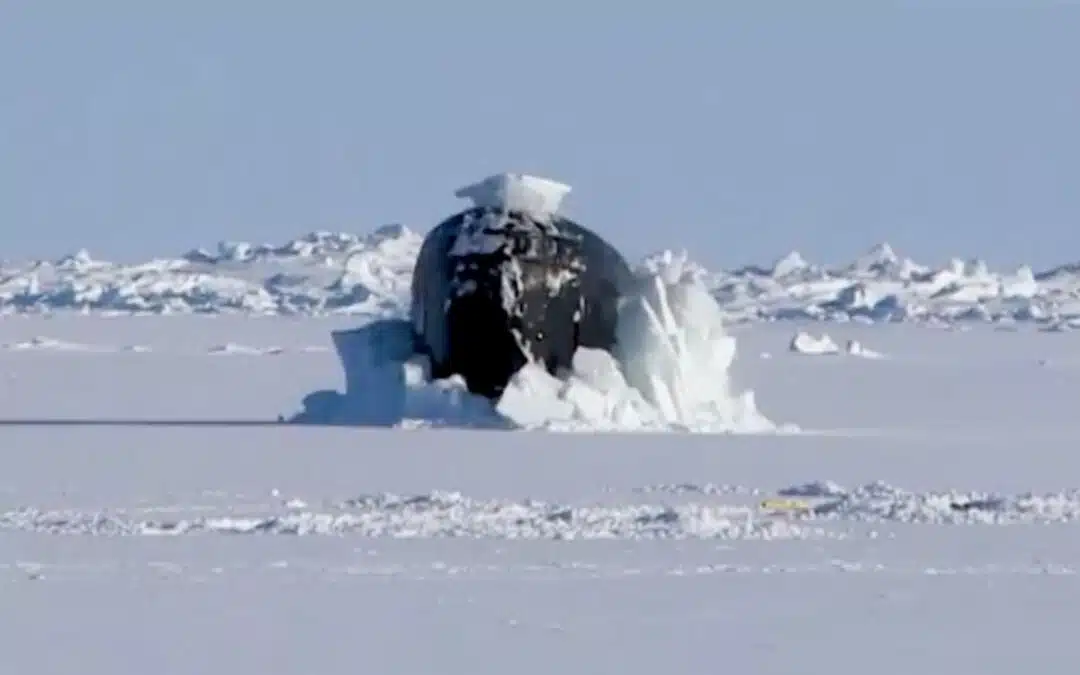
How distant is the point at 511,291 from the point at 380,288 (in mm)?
126323

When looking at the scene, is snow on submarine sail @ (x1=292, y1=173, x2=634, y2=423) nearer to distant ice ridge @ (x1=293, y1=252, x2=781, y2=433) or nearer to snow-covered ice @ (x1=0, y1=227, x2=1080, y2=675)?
distant ice ridge @ (x1=293, y1=252, x2=781, y2=433)

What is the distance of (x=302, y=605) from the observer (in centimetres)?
1373

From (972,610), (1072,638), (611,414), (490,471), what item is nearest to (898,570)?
(972,610)

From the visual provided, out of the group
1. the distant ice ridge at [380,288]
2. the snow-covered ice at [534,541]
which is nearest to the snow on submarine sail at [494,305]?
the snow-covered ice at [534,541]

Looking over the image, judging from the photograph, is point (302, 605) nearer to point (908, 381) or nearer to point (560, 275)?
point (560, 275)

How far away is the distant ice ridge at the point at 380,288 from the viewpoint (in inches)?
5428

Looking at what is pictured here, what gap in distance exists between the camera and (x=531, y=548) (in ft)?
54.8

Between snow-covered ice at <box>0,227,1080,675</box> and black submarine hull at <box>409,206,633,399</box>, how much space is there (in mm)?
719

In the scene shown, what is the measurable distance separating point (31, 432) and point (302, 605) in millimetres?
15784

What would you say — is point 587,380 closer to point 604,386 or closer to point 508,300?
point 604,386

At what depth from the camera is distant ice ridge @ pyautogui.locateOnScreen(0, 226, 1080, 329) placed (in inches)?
5428

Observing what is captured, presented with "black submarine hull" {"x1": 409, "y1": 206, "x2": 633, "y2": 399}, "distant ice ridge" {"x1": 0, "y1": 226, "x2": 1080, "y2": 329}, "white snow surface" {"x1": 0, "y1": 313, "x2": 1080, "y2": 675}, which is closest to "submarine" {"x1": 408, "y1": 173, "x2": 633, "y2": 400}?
"black submarine hull" {"x1": 409, "y1": 206, "x2": 633, "y2": 399}

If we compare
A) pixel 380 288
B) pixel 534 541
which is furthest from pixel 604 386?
pixel 380 288

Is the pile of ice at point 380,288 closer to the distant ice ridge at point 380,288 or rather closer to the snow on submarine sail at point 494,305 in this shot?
the distant ice ridge at point 380,288
